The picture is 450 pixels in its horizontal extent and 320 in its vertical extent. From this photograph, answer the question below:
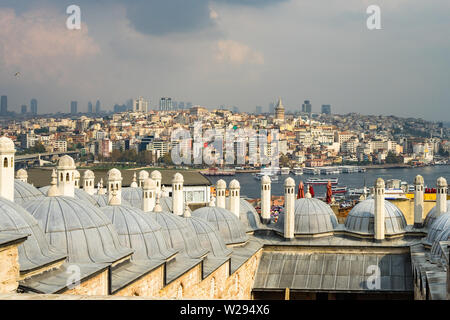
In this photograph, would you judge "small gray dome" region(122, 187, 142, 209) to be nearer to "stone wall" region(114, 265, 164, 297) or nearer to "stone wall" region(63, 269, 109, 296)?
"stone wall" region(114, 265, 164, 297)

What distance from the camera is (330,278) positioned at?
14.0 m

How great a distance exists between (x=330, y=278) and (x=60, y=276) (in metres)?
8.48

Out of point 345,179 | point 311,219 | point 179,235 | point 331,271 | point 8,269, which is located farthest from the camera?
point 345,179

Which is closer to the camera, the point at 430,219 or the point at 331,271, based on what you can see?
the point at 331,271

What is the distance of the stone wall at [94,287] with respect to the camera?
21.9ft

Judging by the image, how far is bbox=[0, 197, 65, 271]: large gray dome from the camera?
6.50 metres

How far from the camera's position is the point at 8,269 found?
5605mm

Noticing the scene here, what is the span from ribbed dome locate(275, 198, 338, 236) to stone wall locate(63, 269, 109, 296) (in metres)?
8.71

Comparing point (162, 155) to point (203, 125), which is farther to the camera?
point (203, 125)

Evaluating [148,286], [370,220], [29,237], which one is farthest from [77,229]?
[370,220]

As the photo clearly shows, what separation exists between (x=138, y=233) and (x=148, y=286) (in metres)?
1.34
